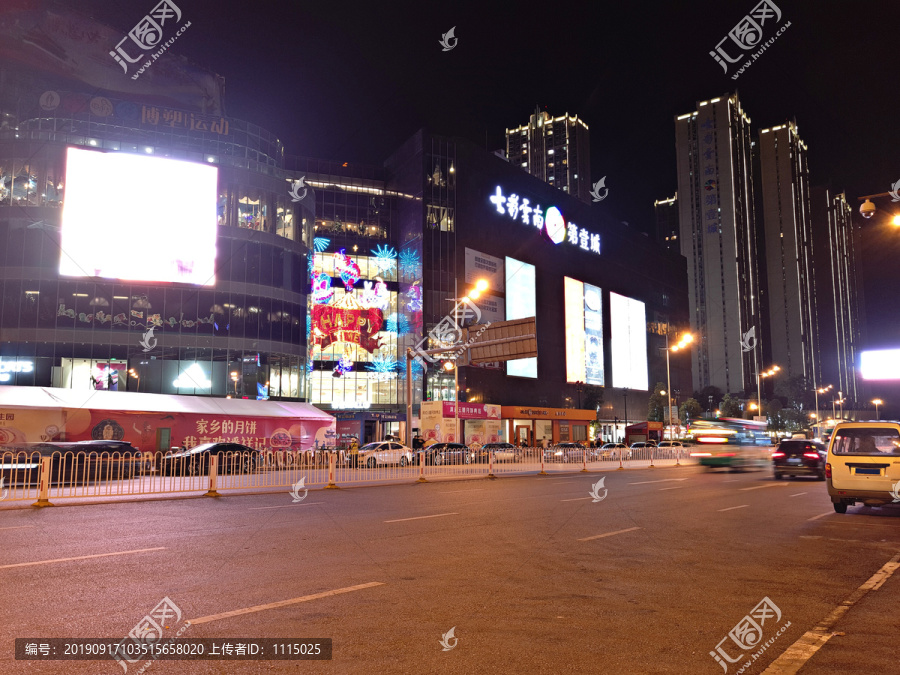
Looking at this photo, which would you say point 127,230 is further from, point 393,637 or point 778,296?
point 778,296

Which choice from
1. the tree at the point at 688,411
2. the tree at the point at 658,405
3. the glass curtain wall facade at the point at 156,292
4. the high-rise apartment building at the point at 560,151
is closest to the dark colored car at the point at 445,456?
the glass curtain wall facade at the point at 156,292

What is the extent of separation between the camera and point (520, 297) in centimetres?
7269

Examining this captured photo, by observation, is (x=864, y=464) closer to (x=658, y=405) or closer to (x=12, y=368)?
(x=12, y=368)

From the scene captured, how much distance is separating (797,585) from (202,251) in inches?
1838

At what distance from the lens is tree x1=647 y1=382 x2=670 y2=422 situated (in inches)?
3467

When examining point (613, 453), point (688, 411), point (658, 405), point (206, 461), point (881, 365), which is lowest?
point (613, 453)

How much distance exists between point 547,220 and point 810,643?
3008 inches

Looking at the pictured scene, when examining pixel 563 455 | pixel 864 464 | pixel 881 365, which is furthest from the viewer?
pixel 881 365

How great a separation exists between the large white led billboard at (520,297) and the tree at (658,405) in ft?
81.5

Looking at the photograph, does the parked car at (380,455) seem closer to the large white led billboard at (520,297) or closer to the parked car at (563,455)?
the parked car at (563,455)

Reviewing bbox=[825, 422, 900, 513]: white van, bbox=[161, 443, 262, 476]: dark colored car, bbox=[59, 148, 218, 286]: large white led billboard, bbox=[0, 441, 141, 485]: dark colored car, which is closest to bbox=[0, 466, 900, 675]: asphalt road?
bbox=[825, 422, 900, 513]: white van

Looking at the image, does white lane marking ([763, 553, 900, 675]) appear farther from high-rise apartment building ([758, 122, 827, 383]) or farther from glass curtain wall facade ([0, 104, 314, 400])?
high-rise apartment building ([758, 122, 827, 383])

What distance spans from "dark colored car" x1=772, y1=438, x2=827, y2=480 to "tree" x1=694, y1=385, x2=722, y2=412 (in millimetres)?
127930

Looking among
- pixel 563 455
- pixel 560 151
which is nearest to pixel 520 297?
pixel 563 455
